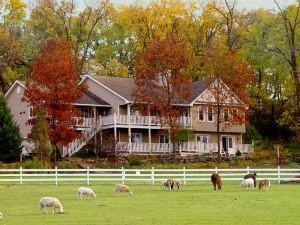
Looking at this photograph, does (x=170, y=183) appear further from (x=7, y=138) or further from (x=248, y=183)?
(x=7, y=138)

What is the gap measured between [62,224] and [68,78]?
42842mm

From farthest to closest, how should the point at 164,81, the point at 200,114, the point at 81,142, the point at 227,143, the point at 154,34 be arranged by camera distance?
the point at 154,34, the point at 227,143, the point at 200,114, the point at 81,142, the point at 164,81

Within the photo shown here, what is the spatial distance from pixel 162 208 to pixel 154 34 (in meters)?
59.0

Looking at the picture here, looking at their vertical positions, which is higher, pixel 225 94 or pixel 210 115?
pixel 225 94

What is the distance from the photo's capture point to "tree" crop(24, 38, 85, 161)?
203ft

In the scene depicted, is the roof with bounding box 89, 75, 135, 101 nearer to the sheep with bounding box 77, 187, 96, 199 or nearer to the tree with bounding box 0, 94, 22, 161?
the tree with bounding box 0, 94, 22, 161

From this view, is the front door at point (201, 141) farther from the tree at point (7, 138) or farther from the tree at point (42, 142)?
the tree at point (42, 142)

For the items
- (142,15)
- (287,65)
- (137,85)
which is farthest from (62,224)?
(142,15)

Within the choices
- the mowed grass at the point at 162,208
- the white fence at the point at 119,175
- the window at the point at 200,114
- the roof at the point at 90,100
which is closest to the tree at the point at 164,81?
the roof at the point at 90,100

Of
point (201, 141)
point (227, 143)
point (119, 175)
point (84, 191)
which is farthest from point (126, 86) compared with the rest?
point (84, 191)

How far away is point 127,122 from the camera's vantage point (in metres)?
67.8

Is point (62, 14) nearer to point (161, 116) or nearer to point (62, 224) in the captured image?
point (161, 116)

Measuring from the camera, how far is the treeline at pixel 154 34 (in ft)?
265

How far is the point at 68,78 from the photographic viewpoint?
62781mm
